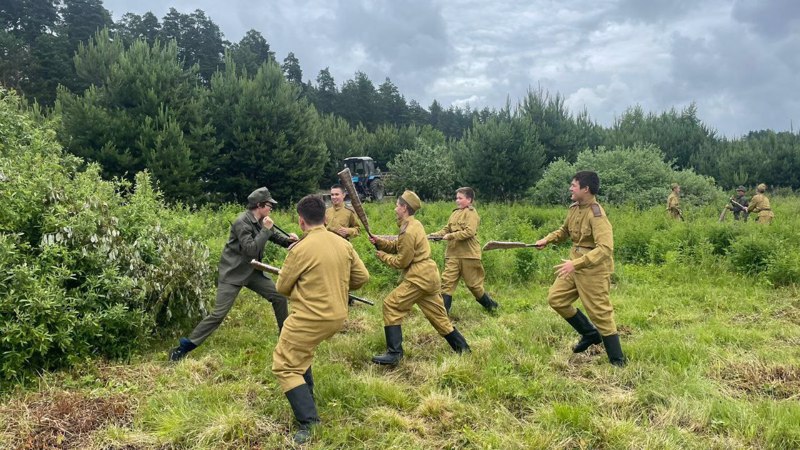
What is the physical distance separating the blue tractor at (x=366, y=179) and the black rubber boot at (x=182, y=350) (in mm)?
22106

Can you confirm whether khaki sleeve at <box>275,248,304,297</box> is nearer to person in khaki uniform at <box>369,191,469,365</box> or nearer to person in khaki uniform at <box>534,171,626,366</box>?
person in khaki uniform at <box>369,191,469,365</box>

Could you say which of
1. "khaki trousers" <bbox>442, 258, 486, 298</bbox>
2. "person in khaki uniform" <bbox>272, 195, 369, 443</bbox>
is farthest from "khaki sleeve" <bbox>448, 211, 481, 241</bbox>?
"person in khaki uniform" <bbox>272, 195, 369, 443</bbox>

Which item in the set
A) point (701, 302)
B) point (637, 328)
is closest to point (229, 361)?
point (637, 328)

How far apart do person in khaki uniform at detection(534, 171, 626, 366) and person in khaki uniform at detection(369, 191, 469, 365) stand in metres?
1.19

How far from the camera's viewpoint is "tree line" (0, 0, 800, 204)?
17.9 meters

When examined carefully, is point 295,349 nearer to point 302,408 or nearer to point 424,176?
point 302,408

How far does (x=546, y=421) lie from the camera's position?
148 inches

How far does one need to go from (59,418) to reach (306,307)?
7.00 ft

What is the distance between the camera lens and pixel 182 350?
5059 millimetres

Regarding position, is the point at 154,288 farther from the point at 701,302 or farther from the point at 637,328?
the point at 701,302

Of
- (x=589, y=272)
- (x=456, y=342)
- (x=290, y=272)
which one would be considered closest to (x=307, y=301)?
(x=290, y=272)

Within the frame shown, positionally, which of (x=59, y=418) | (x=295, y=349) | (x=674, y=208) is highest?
(x=674, y=208)

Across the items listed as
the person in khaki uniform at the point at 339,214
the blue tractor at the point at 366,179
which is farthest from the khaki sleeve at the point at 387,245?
the blue tractor at the point at 366,179

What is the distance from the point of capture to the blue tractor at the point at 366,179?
27625 millimetres
